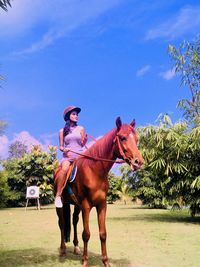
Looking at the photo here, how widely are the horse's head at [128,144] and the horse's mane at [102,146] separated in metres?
0.17

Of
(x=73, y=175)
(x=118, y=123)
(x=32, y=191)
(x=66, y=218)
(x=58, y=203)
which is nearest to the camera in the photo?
(x=118, y=123)

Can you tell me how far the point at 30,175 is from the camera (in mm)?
24031

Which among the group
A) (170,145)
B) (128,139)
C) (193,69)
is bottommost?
(128,139)

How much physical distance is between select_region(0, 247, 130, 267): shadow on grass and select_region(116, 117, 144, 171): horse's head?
1.85m

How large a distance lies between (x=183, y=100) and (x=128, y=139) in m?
9.29

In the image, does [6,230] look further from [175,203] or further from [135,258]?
[175,203]

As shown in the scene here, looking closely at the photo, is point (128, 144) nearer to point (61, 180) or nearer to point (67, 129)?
point (61, 180)

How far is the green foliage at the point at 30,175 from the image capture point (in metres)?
23.7

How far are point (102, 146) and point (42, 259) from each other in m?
2.18

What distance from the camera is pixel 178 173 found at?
531 inches

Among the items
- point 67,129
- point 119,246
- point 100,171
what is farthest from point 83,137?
point 119,246

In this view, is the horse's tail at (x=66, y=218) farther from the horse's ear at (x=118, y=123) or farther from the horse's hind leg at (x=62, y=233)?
the horse's ear at (x=118, y=123)

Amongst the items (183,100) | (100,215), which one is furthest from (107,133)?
(183,100)

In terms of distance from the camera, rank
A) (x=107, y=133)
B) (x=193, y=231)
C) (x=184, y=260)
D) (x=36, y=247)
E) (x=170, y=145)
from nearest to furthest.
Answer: (x=107, y=133) → (x=184, y=260) → (x=36, y=247) → (x=193, y=231) → (x=170, y=145)
